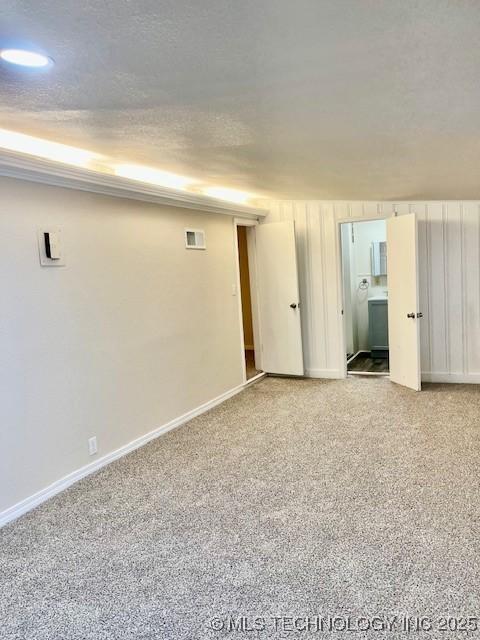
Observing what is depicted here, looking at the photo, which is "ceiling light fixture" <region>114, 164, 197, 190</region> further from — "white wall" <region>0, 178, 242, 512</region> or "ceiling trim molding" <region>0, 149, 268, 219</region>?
"white wall" <region>0, 178, 242, 512</region>

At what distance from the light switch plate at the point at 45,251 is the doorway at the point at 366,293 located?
14.2 ft

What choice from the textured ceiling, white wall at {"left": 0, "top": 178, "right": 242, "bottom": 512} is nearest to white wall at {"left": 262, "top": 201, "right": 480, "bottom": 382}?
white wall at {"left": 0, "top": 178, "right": 242, "bottom": 512}

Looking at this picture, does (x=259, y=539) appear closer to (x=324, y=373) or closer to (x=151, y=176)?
(x=151, y=176)

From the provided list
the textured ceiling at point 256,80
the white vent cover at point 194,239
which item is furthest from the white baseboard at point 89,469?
the textured ceiling at point 256,80

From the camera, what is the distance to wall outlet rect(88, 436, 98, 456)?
3.40 m

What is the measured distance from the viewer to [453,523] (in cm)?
246

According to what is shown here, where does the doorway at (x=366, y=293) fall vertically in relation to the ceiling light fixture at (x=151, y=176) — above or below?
below

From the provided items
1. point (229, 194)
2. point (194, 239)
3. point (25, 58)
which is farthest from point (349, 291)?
point (25, 58)

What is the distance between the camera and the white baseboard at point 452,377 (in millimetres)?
5285

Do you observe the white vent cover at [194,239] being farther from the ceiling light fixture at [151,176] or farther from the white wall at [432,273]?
the white wall at [432,273]

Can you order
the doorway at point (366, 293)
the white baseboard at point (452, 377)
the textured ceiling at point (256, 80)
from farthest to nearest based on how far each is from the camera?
1. the doorway at point (366, 293)
2. the white baseboard at point (452, 377)
3. the textured ceiling at point (256, 80)

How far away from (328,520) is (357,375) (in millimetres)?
3480

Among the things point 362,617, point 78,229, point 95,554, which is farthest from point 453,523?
point 78,229

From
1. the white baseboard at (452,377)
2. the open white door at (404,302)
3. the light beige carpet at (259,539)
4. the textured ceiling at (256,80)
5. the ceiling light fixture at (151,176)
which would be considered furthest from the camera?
the white baseboard at (452,377)
